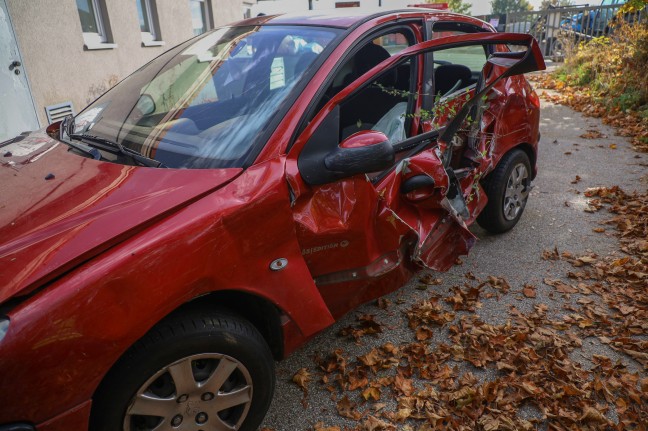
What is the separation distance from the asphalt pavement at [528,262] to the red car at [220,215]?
0.39 meters

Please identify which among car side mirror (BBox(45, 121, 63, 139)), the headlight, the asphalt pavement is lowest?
the asphalt pavement

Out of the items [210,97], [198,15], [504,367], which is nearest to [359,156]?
[210,97]

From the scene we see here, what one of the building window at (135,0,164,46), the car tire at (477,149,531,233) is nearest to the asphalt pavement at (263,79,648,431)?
the car tire at (477,149,531,233)

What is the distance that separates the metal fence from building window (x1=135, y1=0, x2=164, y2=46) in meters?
10.0

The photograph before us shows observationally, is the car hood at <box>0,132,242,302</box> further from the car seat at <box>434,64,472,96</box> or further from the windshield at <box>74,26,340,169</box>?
the car seat at <box>434,64,472,96</box>

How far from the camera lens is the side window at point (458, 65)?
3.58 meters

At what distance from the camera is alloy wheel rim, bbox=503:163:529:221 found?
3916mm

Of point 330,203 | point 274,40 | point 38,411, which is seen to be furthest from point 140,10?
point 38,411

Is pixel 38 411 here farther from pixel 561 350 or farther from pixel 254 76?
pixel 561 350

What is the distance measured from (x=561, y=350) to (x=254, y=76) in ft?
7.63

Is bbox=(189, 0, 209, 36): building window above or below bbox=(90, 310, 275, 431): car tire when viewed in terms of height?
above

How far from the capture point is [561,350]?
271 centimetres

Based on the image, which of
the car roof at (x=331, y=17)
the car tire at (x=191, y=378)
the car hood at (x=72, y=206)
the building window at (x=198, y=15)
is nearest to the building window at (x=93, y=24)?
the building window at (x=198, y=15)

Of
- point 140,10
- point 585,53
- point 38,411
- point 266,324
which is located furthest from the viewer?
point 585,53
